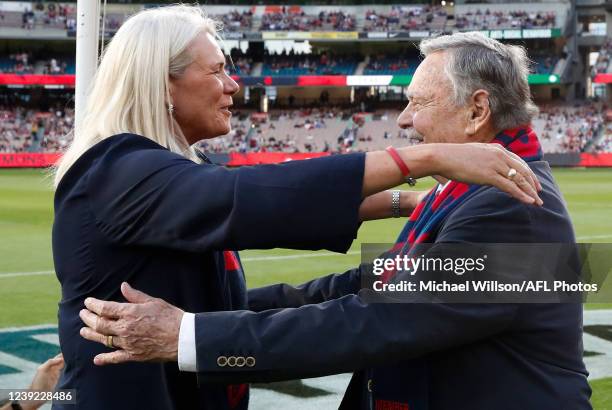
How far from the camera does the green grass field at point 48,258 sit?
977cm

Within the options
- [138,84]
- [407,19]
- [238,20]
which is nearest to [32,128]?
[238,20]

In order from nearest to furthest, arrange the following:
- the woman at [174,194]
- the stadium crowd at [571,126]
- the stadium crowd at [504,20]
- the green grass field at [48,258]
A: the woman at [174,194] < the green grass field at [48,258] < the stadium crowd at [571,126] < the stadium crowd at [504,20]

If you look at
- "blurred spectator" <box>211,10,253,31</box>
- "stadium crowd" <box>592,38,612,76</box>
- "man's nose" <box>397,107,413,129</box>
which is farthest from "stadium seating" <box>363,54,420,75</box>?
"man's nose" <box>397,107,413,129</box>

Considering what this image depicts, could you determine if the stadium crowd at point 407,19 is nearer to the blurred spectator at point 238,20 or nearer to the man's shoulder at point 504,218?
the blurred spectator at point 238,20

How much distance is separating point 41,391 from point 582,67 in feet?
229

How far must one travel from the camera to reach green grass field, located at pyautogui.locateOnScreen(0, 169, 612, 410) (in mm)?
9766

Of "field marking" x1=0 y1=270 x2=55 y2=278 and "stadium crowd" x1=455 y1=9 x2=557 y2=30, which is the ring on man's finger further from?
"stadium crowd" x1=455 y1=9 x2=557 y2=30

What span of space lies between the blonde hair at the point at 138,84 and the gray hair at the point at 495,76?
31.1 inches

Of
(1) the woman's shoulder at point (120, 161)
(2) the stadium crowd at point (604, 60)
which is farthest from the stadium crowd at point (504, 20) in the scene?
(1) the woman's shoulder at point (120, 161)

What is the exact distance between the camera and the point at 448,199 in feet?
8.43

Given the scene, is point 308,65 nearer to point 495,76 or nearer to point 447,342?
point 495,76

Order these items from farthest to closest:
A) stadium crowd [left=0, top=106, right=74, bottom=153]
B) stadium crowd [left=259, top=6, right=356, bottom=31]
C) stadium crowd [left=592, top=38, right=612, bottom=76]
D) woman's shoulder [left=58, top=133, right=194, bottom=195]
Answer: stadium crowd [left=259, top=6, right=356, bottom=31], stadium crowd [left=592, top=38, right=612, bottom=76], stadium crowd [left=0, top=106, right=74, bottom=153], woman's shoulder [left=58, top=133, right=194, bottom=195]

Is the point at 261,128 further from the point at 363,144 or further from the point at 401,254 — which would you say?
the point at 401,254

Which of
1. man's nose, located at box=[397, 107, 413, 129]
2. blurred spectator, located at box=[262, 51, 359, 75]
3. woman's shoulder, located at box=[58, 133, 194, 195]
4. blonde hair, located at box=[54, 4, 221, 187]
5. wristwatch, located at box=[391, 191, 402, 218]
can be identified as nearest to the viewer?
woman's shoulder, located at box=[58, 133, 194, 195]
